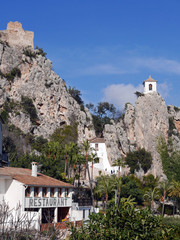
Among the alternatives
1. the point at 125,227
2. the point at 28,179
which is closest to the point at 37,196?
the point at 28,179

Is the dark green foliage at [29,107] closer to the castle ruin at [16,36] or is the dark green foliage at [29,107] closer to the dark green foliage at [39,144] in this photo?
the dark green foliage at [39,144]

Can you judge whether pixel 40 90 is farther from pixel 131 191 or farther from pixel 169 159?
pixel 131 191

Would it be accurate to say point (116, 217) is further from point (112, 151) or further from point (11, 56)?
point (11, 56)

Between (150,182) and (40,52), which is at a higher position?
(40,52)

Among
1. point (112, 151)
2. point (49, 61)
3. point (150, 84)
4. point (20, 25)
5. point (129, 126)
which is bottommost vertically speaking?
point (112, 151)

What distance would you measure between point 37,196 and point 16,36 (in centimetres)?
6797

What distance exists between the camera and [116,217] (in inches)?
693

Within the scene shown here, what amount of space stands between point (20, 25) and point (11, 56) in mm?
11075

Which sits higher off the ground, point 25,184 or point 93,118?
point 93,118

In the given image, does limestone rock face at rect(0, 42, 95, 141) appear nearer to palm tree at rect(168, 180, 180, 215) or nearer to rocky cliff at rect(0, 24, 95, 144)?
rocky cliff at rect(0, 24, 95, 144)

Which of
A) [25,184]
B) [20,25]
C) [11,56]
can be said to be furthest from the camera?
[20,25]

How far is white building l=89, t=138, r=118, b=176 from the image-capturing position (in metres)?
80.0

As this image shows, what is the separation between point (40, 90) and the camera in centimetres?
8806

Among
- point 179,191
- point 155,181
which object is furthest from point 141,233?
point 155,181
